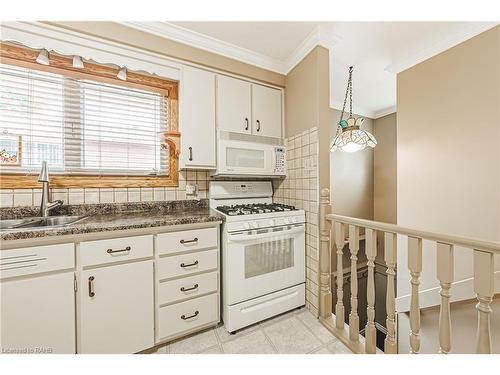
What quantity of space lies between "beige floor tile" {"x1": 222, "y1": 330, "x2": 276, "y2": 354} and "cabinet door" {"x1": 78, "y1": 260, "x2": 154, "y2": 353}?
0.52m

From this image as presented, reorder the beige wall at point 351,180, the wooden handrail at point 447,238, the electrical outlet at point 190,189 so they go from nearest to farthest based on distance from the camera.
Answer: the wooden handrail at point 447,238, the electrical outlet at point 190,189, the beige wall at point 351,180

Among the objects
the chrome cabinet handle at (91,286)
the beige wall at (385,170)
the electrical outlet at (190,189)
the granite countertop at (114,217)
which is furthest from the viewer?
the beige wall at (385,170)

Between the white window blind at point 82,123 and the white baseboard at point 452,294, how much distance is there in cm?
290

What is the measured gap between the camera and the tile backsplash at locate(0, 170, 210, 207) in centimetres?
143

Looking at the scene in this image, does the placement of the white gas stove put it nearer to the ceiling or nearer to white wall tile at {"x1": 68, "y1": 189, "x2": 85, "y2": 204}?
white wall tile at {"x1": 68, "y1": 189, "x2": 85, "y2": 204}

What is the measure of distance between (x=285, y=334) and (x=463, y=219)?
191cm

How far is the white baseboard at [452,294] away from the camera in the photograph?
1.81m

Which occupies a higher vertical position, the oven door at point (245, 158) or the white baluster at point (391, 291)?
the oven door at point (245, 158)

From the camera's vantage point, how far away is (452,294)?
6.20 ft

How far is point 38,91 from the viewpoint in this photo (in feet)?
4.98

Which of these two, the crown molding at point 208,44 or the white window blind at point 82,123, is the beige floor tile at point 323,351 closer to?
the white window blind at point 82,123

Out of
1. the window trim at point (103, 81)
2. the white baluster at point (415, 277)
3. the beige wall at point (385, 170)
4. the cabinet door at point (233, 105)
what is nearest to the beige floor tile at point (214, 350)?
the white baluster at point (415, 277)

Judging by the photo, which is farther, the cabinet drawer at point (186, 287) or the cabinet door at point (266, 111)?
the cabinet door at point (266, 111)

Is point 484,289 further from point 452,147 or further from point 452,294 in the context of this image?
point 452,147
